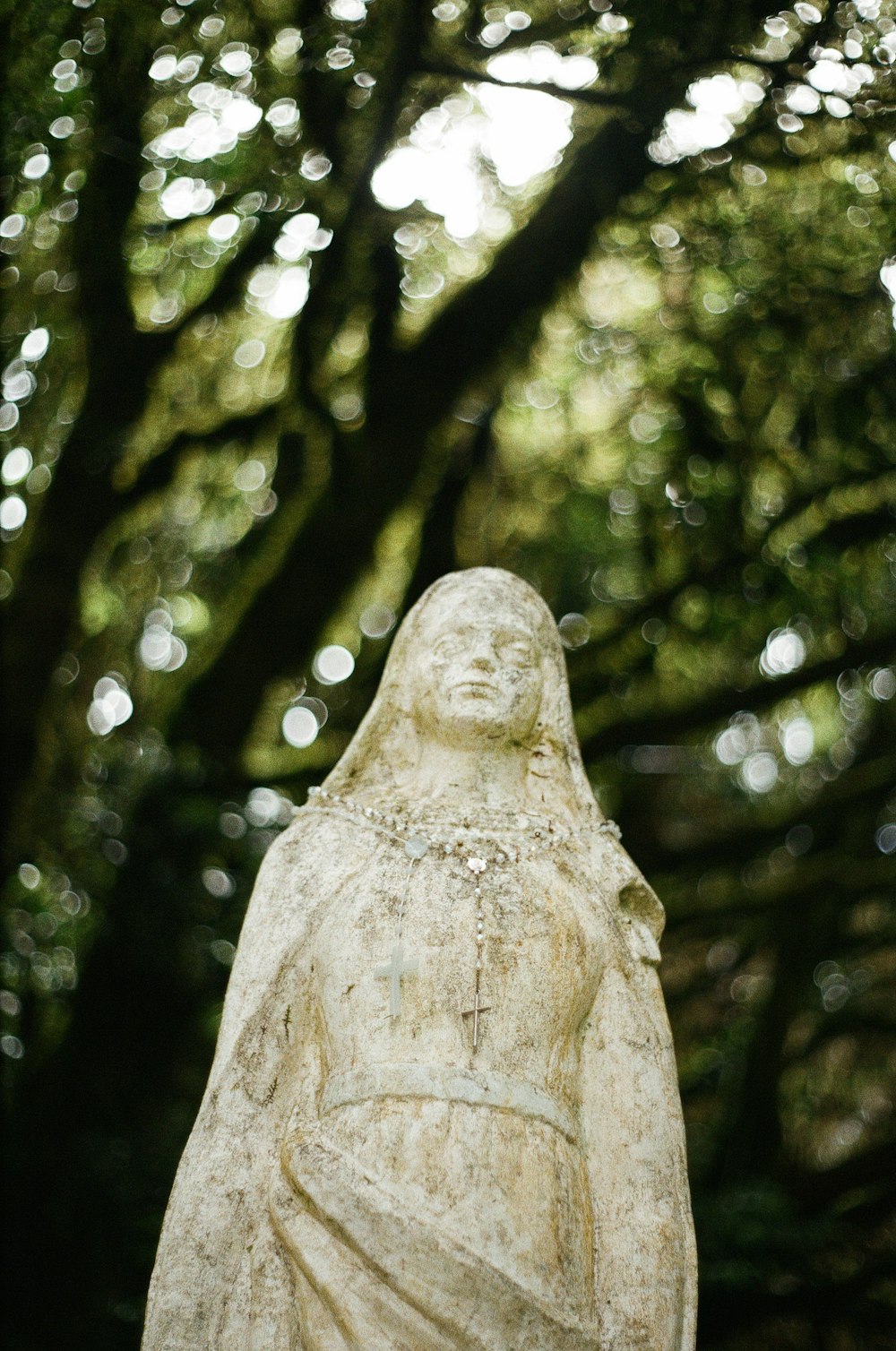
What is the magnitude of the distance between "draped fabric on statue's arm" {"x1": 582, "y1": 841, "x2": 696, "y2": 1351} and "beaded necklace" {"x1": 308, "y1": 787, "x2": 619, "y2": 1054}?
21cm

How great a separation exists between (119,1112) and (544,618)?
216 inches

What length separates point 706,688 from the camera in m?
9.98

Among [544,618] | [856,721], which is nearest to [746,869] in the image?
[856,721]

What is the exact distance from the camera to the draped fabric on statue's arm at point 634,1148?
331 centimetres

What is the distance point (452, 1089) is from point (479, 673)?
121 centimetres

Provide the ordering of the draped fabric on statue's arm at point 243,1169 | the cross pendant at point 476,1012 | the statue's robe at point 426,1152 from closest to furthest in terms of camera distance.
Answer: the statue's robe at point 426,1152
the draped fabric on statue's arm at point 243,1169
the cross pendant at point 476,1012

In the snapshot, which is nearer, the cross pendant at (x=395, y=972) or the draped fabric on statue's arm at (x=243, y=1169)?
the draped fabric on statue's arm at (x=243, y=1169)

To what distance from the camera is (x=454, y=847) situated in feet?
12.4

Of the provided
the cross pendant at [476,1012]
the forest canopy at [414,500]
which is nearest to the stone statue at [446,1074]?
the cross pendant at [476,1012]

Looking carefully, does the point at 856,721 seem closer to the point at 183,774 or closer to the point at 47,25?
the point at 183,774

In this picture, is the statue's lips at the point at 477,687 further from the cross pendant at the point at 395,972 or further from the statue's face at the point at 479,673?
the cross pendant at the point at 395,972

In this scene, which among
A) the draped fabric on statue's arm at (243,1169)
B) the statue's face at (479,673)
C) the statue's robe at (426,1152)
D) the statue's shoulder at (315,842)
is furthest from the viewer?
the statue's face at (479,673)

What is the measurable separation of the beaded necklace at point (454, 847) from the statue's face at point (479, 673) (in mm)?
298

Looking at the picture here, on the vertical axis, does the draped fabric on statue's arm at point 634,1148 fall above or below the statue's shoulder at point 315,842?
below
